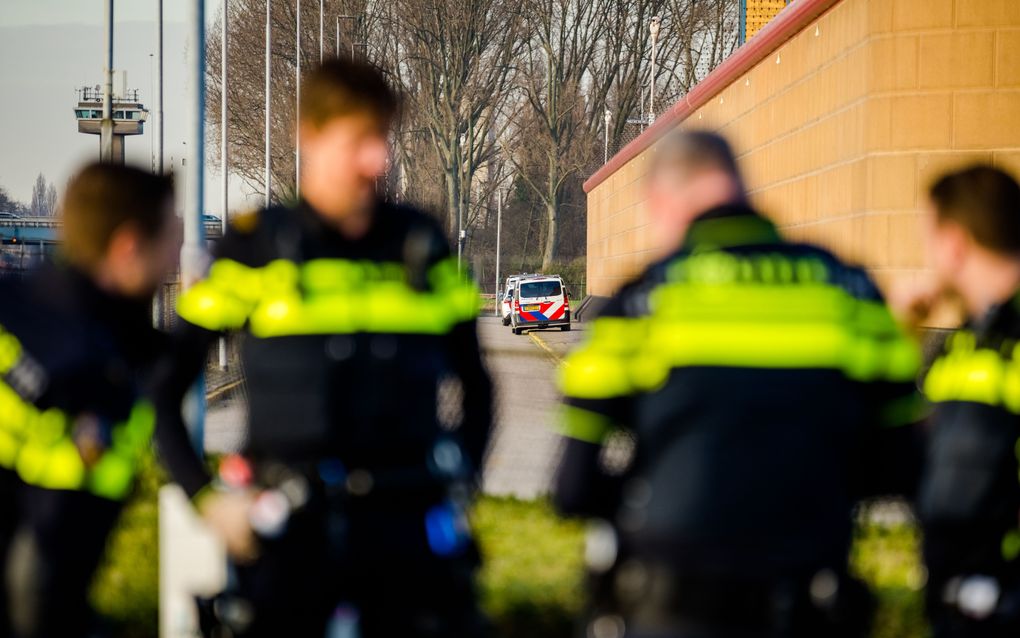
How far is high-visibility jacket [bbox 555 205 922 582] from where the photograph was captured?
267 cm

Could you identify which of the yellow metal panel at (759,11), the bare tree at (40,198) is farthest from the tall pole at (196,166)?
the bare tree at (40,198)

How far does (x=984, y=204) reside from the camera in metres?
3.35

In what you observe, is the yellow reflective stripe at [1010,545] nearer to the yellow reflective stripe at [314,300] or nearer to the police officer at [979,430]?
the police officer at [979,430]

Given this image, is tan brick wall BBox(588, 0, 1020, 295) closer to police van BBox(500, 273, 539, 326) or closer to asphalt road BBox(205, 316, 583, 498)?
asphalt road BBox(205, 316, 583, 498)

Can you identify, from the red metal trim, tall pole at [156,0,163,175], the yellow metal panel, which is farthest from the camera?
the yellow metal panel

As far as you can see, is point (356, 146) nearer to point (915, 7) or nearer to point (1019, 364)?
point (1019, 364)

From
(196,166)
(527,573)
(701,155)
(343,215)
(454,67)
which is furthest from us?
(454,67)

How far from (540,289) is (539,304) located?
718mm

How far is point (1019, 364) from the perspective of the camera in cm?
338

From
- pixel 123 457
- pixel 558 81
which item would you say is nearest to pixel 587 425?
pixel 123 457

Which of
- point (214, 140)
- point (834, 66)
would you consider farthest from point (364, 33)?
point (834, 66)

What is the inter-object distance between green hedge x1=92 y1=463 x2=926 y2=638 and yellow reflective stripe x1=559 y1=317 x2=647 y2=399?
2.24 meters

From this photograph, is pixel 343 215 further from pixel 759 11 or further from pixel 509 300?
pixel 509 300

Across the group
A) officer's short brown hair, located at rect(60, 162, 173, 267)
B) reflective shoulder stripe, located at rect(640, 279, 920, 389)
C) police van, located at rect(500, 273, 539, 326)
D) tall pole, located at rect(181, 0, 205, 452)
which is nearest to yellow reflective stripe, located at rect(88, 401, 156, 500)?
officer's short brown hair, located at rect(60, 162, 173, 267)
